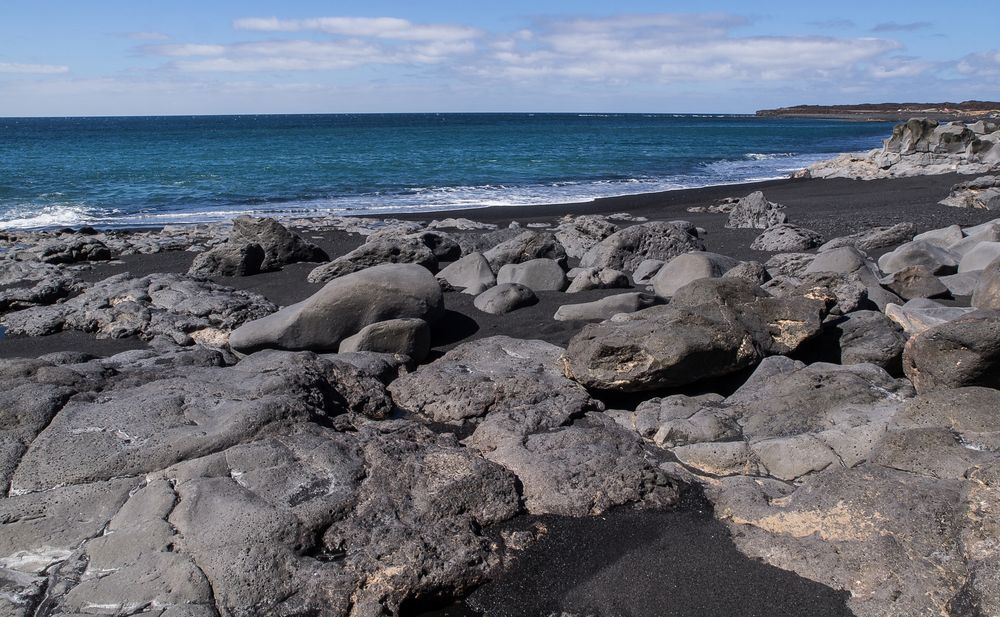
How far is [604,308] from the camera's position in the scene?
898 cm

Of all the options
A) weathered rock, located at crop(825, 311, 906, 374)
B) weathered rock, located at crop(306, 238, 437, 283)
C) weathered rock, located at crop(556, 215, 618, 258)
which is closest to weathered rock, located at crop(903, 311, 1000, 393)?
weathered rock, located at crop(825, 311, 906, 374)

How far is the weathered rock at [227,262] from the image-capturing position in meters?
12.4

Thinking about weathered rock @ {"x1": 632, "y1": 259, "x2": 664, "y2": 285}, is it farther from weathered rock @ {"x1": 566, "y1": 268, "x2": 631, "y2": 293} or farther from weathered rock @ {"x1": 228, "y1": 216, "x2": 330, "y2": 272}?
weathered rock @ {"x1": 228, "y1": 216, "x2": 330, "y2": 272}

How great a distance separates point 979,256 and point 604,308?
5090 millimetres

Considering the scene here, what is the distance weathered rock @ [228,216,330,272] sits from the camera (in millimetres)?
13062

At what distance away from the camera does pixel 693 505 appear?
198 inches

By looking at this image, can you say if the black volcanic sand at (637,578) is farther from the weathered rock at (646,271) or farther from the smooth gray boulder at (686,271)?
the weathered rock at (646,271)

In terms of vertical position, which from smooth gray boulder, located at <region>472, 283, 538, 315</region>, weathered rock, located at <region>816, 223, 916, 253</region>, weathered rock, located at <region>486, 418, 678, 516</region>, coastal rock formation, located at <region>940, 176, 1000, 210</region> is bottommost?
weathered rock, located at <region>486, 418, 678, 516</region>

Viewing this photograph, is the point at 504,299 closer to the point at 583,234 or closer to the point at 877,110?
the point at 583,234

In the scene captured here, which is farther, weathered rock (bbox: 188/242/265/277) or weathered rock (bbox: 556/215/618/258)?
weathered rock (bbox: 556/215/618/258)

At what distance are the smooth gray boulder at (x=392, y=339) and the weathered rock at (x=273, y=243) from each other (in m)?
5.59

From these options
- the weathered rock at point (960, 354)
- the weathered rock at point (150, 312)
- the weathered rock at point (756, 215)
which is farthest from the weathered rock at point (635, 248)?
the weathered rock at point (960, 354)

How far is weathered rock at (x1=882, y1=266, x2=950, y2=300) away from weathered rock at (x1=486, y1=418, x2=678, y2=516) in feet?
16.7

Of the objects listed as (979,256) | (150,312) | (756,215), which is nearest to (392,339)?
(150,312)
